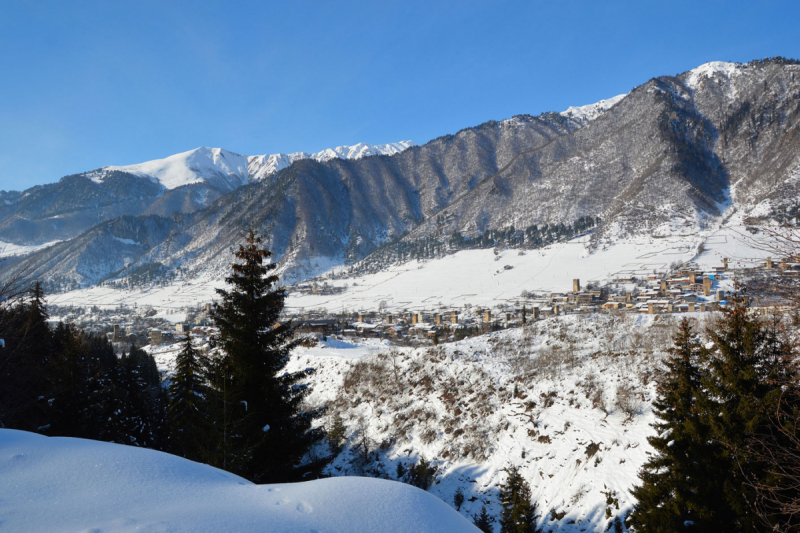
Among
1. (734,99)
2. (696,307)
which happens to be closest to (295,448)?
(696,307)

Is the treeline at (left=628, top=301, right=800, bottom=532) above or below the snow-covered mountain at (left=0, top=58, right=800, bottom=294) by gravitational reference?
below

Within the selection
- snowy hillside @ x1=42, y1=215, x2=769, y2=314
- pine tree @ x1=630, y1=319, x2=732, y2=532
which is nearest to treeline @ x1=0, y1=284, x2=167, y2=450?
pine tree @ x1=630, y1=319, x2=732, y2=532

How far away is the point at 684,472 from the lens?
738 cm

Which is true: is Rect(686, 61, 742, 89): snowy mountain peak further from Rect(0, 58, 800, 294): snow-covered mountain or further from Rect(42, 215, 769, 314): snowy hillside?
Rect(42, 215, 769, 314): snowy hillside

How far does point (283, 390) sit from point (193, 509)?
248 inches

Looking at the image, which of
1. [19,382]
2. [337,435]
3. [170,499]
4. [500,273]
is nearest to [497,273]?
[500,273]

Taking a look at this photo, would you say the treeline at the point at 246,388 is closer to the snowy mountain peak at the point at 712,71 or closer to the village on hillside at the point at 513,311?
the village on hillside at the point at 513,311

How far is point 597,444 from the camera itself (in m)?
12.7

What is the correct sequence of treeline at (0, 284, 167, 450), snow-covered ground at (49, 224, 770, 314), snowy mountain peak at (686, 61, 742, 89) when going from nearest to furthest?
1. treeline at (0, 284, 167, 450)
2. snow-covered ground at (49, 224, 770, 314)
3. snowy mountain peak at (686, 61, 742, 89)

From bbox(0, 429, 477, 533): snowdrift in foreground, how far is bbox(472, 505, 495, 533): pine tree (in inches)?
424

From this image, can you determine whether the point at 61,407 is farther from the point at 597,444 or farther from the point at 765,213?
the point at 765,213

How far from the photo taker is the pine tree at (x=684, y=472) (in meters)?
7.18

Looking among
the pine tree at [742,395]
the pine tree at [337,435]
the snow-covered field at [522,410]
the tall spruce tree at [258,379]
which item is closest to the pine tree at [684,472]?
the pine tree at [742,395]

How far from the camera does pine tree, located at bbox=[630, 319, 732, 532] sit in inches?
283
